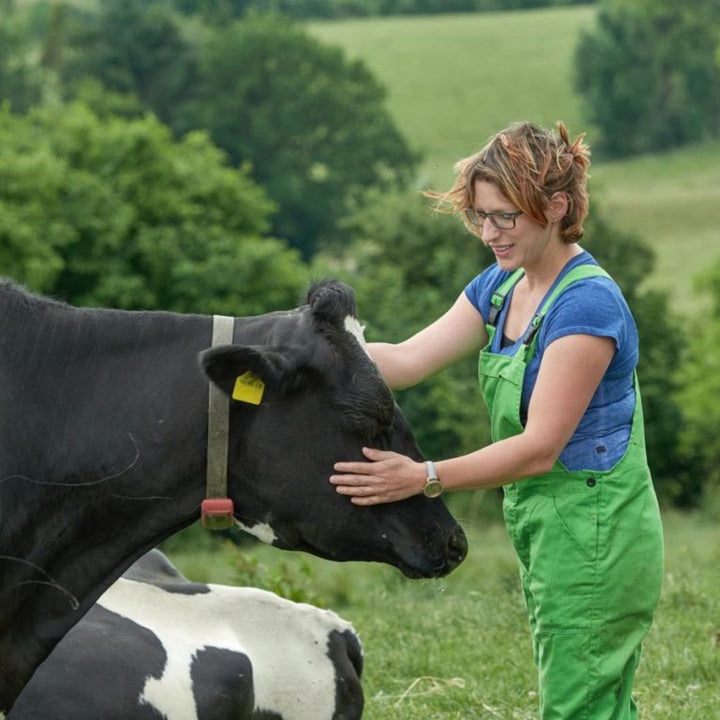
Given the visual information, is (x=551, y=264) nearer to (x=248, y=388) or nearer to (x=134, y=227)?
(x=248, y=388)

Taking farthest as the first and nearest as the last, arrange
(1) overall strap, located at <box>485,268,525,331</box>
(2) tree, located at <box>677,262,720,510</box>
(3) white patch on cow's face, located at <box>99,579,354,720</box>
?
(2) tree, located at <box>677,262,720,510</box> < (3) white patch on cow's face, located at <box>99,579,354,720</box> < (1) overall strap, located at <box>485,268,525,331</box>

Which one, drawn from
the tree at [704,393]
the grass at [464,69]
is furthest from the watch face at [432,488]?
the grass at [464,69]

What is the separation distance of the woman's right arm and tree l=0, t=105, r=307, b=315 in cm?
3624

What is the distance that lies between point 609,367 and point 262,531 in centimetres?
134

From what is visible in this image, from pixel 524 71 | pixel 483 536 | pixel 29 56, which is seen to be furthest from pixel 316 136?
pixel 483 536

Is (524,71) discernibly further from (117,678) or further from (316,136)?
(117,678)

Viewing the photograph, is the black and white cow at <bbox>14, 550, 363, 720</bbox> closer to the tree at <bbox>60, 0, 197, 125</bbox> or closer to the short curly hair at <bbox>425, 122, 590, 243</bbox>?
the short curly hair at <bbox>425, 122, 590, 243</bbox>

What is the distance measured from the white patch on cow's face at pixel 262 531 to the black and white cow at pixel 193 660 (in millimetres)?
1192

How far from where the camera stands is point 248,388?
4.62 m

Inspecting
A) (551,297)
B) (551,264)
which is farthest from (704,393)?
(551,297)

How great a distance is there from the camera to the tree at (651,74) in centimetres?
10019

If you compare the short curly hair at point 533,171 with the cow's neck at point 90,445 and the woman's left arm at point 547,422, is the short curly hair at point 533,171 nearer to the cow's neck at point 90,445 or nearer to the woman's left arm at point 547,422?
the woman's left arm at point 547,422

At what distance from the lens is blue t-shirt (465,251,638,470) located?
195 inches

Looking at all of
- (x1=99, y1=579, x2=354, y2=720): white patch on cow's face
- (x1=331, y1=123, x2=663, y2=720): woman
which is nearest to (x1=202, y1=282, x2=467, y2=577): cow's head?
(x1=331, y1=123, x2=663, y2=720): woman
